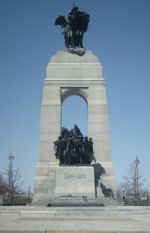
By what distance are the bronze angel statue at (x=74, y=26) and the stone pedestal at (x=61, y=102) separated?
49.1 inches

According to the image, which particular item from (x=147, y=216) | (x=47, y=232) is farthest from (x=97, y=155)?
(x=47, y=232)

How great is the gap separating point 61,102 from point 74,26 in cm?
679

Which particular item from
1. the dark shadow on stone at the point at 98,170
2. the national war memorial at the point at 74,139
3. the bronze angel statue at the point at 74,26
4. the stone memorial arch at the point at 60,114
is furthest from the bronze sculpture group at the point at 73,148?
the bronze angel statue at the point at 74,26

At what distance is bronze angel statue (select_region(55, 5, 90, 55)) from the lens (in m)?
29.7

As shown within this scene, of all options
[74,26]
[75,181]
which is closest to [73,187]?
[75,181]

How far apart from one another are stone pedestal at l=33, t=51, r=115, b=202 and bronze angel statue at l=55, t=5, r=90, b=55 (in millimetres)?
1246

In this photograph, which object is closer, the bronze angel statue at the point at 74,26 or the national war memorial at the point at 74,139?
the national war memorial at the point at 74,139

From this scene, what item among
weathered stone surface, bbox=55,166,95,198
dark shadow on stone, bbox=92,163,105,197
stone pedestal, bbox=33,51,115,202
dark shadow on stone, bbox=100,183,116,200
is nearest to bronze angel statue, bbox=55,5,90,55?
stone pedestal, bbox=33,51,115,202

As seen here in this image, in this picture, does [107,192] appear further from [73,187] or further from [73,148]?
[73,148]

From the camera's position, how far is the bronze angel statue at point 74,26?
2969 cm

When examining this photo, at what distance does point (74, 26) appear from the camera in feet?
98.3

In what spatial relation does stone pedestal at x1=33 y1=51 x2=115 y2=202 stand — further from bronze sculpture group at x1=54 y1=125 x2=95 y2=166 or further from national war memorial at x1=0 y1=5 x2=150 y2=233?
bronze sculpture group at x1=54 y1=125 x2=95 y2=166

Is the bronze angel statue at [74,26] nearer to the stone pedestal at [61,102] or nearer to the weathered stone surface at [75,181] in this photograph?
the stone pedestal at [61,102]

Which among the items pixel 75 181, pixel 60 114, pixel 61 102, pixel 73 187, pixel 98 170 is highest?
pixel 61 102
